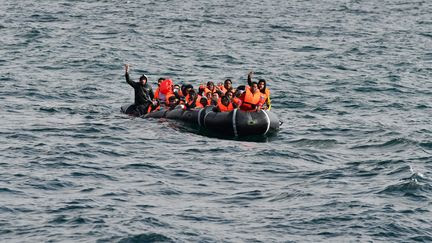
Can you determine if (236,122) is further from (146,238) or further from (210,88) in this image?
(146,238)

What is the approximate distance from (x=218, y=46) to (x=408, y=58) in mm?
11394

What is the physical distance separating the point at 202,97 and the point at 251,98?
2.93 meters

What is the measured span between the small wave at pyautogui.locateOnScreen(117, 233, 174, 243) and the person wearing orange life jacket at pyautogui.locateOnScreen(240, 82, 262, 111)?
11.5m

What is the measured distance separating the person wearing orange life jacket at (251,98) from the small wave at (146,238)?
37.8ft

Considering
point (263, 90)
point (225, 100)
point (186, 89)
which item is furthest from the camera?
point (186, 89)

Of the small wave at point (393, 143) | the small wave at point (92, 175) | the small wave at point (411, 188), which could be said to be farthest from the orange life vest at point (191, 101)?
the small wave at point (411, 188)

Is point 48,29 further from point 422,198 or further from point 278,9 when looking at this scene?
point 422,198

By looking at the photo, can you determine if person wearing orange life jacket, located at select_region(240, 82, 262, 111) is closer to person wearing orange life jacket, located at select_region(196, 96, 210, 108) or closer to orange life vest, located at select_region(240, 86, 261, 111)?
orange life vest, located at select_region(240, 86, 261, 111)

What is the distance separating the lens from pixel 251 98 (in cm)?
3055

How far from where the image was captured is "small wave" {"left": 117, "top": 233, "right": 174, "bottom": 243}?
63.8 ft

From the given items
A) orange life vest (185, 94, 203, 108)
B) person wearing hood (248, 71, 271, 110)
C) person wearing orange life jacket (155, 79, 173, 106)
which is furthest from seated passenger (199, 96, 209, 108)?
person wearing orange life jacket (155, 79, 173, 106)

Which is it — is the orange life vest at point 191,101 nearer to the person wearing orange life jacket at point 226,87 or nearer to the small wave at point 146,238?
the person wearing orange life jacket at point 226,87

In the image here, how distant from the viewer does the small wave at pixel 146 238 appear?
1945 cm

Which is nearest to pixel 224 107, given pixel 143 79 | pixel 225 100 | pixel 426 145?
pixel 225 100
